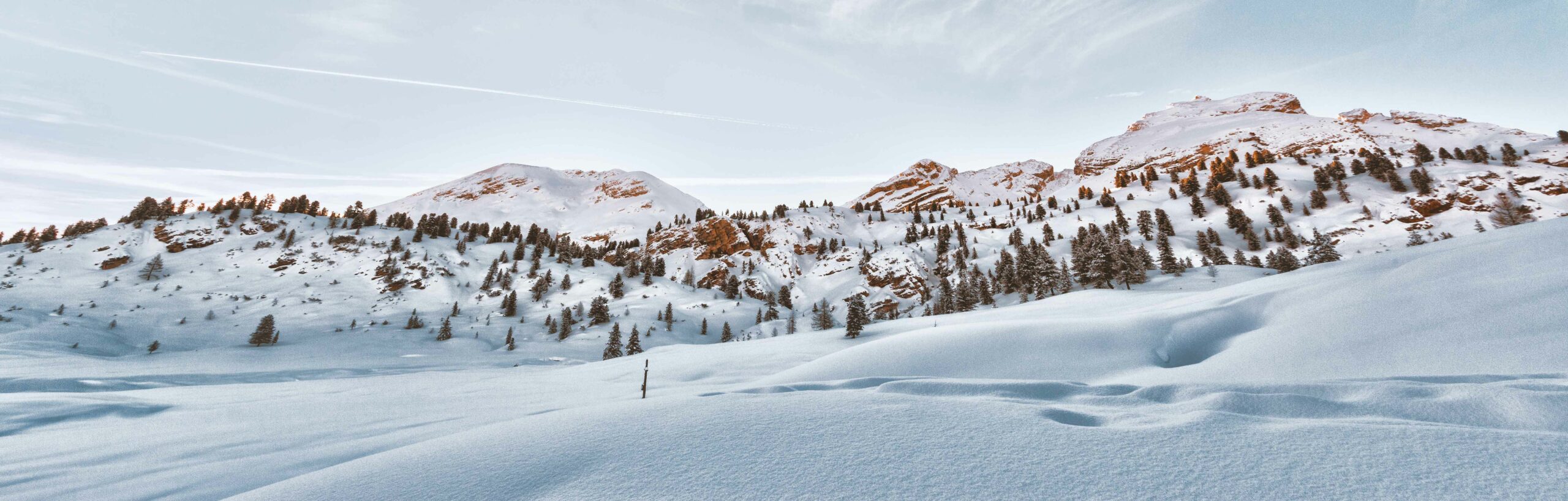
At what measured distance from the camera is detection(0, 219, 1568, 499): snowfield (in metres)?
3.59

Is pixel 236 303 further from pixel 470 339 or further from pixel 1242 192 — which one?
pixel 1242 192

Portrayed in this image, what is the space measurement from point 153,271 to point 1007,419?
439ft

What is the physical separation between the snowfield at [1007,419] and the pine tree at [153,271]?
101 metres

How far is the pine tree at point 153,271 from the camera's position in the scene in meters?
78.8

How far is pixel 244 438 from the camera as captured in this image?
1020 centimetres

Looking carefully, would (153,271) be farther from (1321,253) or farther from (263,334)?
(1321,253)

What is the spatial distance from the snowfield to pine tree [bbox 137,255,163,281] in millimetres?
101185

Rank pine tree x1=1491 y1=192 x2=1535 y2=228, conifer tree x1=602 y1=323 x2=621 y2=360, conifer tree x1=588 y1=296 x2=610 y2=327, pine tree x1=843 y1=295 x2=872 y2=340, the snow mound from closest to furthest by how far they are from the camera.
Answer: the snow mound
pine tree x1=843 y1=295 x2=872 y2=340
conifer tree x1=602 y1=323 x2=621 y2=360
pine tree x1=1491 y1=192 x2=1535 y2=228
conifer tree x1=588 y1=296 x2=610 y2=327

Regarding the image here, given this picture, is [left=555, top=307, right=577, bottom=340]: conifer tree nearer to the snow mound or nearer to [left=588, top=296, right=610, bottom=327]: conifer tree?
[left=588, top=296, right=610, bottom=327]: conifer tree

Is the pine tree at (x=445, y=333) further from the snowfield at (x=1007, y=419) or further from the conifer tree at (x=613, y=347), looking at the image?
the snowfield at (x=1007, y=419)

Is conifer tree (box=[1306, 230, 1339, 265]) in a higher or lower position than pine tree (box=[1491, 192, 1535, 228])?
lower

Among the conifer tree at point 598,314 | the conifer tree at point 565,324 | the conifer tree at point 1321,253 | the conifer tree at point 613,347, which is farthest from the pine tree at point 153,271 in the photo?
the conifer tree at point 1321,253

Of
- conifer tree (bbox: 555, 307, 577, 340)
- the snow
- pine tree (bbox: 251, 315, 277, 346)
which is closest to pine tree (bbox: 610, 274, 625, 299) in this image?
conifer tree (bbox: 555, 307, 577, 340)

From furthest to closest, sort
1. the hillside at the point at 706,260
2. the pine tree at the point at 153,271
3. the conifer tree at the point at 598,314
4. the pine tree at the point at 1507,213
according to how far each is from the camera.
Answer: the pine tree at the point at 153,271
the conifer tree at the point at 598,314
the pine tree at the point at 1507,213
the hillside at the point at 706,260
